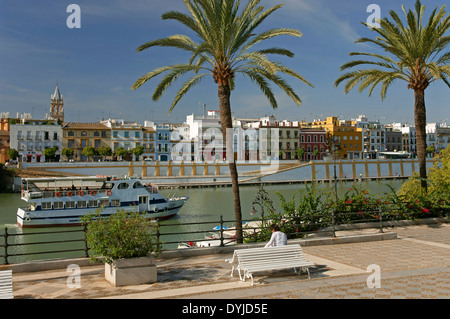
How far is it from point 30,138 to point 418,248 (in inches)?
2901

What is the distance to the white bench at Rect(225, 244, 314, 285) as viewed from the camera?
7.98m

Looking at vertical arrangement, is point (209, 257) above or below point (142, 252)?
below

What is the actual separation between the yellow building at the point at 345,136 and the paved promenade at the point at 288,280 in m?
88.0

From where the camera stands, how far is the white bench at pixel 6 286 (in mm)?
6488

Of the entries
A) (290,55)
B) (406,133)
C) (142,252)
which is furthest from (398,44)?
(406,133)

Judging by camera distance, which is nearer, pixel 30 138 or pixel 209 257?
pixel 209 257

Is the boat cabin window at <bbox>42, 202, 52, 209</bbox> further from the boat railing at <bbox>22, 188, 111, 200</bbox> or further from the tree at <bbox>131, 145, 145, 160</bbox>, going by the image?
the tree at <bbox>131, 145, 145, 160</bbox>

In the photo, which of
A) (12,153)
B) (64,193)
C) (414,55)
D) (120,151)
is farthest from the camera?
(120,151)

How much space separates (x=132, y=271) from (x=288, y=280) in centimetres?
305

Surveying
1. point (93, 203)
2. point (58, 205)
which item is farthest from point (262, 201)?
point (58, 205)

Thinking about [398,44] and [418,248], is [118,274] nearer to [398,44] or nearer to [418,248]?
[418,248]

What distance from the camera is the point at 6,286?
662 cm

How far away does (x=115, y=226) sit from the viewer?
8.05 metres

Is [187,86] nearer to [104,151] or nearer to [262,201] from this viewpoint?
[262,201]
